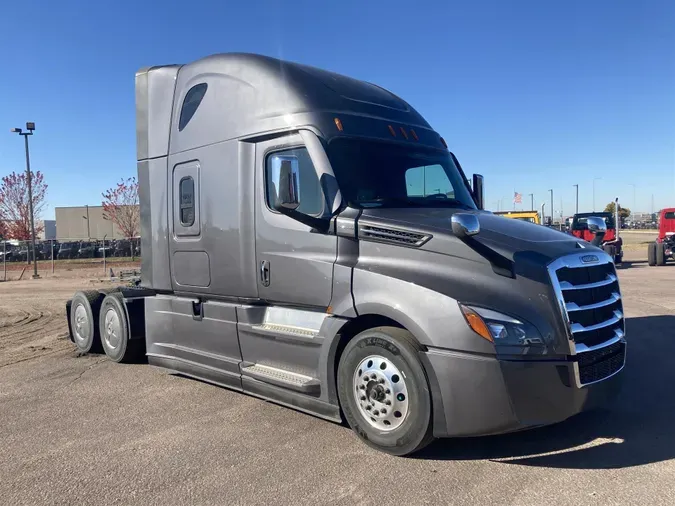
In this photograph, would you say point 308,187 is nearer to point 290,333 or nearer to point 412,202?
point 412,202

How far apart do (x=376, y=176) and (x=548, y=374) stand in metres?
2.25

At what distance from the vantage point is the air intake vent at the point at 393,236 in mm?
4219

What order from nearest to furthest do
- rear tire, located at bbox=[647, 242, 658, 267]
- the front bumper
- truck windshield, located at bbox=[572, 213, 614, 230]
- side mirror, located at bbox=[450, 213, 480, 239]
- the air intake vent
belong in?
the front bumper < side mirror, located at bbox=[450, 213, 480, 239] < the air intake vent < truck windshield, located at bbox=[572, 213, 614, 230] < rear tire, located at bbox=[647, 242, 658, 267]

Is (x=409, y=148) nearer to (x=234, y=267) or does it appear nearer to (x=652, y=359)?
(x=234, y=267)

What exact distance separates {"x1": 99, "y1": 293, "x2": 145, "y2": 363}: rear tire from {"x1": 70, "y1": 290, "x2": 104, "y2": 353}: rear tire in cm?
16

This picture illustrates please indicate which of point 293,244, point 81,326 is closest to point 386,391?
point 293,244

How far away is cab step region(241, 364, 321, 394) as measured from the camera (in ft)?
15.4

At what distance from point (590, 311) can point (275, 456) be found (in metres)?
2.60

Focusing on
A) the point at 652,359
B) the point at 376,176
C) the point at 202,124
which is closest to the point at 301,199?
the point at 376,176

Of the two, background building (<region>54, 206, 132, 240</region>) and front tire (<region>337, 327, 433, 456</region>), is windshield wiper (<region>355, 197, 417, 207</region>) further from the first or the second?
background building (<region>54, 206, 132, 240</region>)

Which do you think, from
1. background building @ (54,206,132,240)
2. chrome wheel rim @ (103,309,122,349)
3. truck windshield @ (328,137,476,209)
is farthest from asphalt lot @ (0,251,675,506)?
background building @ (54,206,132,240)

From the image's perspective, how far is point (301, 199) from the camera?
4.87 metres

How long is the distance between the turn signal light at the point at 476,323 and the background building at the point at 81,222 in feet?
221

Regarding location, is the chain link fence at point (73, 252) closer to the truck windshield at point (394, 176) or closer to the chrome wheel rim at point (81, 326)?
the chrome wheel rim at point (81, 326)
